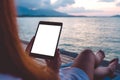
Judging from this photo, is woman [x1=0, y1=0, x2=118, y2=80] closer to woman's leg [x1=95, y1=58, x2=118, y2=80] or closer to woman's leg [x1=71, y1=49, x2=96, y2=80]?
woman's leg [x1=71, y1=49, x2=96, y2=80]

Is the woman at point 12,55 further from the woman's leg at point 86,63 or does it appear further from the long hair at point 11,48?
the woman's leg at point 86,63

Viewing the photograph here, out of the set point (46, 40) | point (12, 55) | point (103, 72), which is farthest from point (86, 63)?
point (12, 55)

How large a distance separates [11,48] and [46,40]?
73cm

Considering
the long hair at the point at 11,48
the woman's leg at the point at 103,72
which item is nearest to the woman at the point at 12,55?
the long hair at the point at 11,48

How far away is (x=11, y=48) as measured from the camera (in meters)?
0.68

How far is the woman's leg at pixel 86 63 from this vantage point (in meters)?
1.47

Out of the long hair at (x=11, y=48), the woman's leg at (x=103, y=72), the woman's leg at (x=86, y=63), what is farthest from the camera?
the woman's leg at (x=103, y=72)

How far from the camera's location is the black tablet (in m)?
1.34

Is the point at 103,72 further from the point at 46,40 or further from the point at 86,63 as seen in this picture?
the point at 46,40

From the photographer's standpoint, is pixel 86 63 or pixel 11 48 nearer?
pixel 11 48

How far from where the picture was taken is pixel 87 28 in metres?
16.1

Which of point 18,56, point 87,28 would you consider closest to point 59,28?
point 18,56

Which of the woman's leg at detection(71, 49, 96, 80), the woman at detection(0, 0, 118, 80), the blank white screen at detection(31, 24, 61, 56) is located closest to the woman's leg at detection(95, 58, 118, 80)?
the woman's leg at detection(71, 49, 96, 80)

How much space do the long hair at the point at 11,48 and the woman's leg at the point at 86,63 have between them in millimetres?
766
